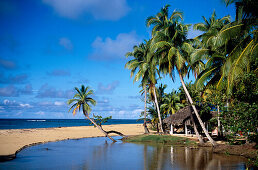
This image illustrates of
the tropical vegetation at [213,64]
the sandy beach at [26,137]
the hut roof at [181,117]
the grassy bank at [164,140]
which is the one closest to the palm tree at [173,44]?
the tropical vegetation at [213,64]

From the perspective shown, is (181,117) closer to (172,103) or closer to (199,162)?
(172,103)

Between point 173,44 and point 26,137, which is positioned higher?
point 173,44

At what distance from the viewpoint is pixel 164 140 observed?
20500mm

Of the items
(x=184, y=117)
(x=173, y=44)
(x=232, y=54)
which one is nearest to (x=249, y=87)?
(x=232, y=54)

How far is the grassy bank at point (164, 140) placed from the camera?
1931 centimetres

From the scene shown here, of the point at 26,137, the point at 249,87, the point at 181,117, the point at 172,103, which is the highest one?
the point at 172,103

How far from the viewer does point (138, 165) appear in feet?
37.2

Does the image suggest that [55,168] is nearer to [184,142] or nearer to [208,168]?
[208,168]

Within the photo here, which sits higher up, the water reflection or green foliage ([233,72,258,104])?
green foliage ([233,72,258,104])

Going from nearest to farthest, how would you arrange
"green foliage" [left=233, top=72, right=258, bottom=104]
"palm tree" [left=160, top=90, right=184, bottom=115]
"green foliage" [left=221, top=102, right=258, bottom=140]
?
"green foliage" [left=221, top=102, right=258, bottom=140], "green foliage" [left=233, top=72, right=258, bottom=104], "palm tree" [left=160, top=90, right=184, bottom=115]

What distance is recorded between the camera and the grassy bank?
1931 centimetres

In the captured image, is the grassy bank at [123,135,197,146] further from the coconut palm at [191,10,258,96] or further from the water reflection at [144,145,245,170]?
the coconut palm at [191,10,258,96]

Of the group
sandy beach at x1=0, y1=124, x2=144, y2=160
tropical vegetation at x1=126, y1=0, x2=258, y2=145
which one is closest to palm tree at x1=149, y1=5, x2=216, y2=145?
tropical vegetation at x1=126, y1=0, x2=258, y2=145

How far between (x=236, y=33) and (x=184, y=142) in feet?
41.9
